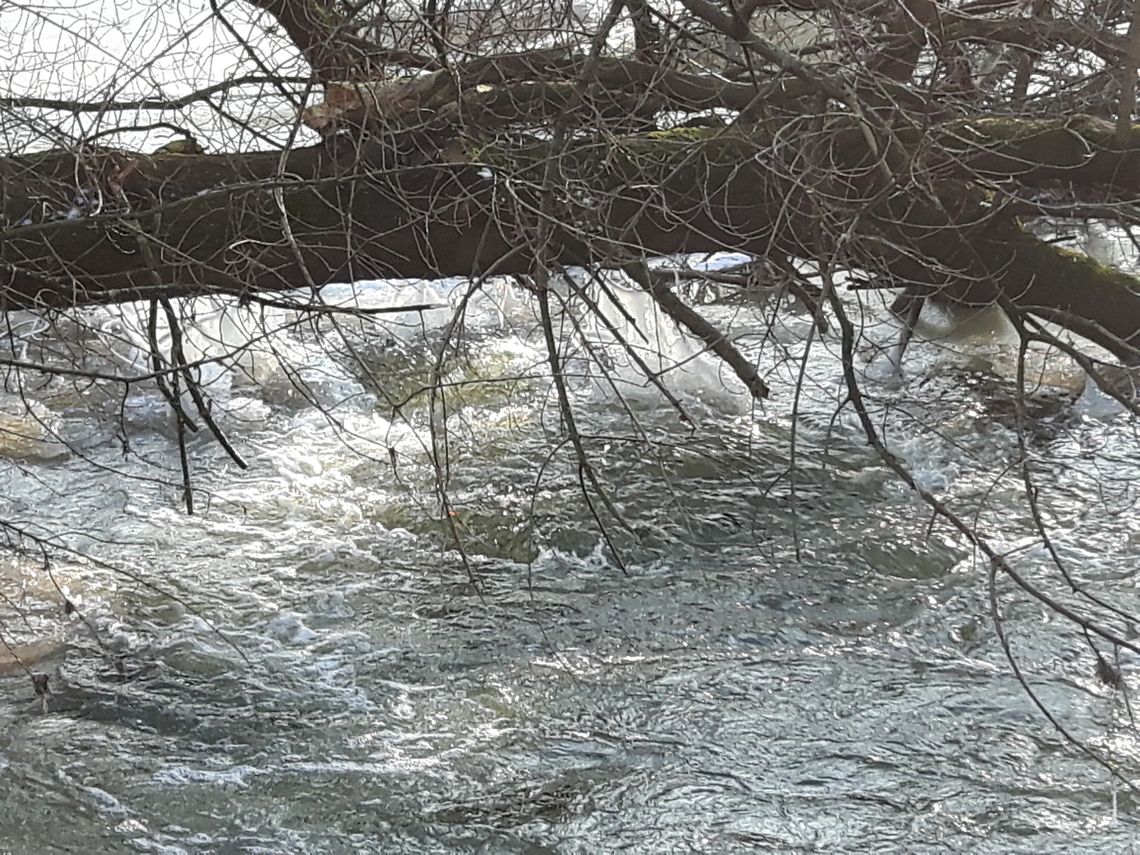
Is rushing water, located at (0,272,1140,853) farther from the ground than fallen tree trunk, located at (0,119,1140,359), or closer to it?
closer to it

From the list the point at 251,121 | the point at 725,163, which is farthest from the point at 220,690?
the point at 725,163

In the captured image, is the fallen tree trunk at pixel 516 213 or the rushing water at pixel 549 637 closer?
Result: the rushing water at pixel 549 637

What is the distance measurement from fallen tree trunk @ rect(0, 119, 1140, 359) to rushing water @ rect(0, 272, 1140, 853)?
366 mm

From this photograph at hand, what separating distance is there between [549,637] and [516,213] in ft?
4.94

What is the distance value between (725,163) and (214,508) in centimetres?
253

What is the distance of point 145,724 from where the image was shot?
370cm

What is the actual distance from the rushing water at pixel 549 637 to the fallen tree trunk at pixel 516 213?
0.37 metres

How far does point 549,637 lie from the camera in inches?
163

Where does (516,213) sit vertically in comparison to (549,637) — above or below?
above

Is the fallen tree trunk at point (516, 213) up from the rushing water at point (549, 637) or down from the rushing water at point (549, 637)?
up

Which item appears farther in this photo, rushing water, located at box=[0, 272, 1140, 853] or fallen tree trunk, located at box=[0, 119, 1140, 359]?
fallen tree trunk, located at box=[0, 119, 1140, 359]

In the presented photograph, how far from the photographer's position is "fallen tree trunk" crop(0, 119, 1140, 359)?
145 inches

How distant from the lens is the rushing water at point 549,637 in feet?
10.8

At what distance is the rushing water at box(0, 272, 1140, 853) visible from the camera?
3.29m
